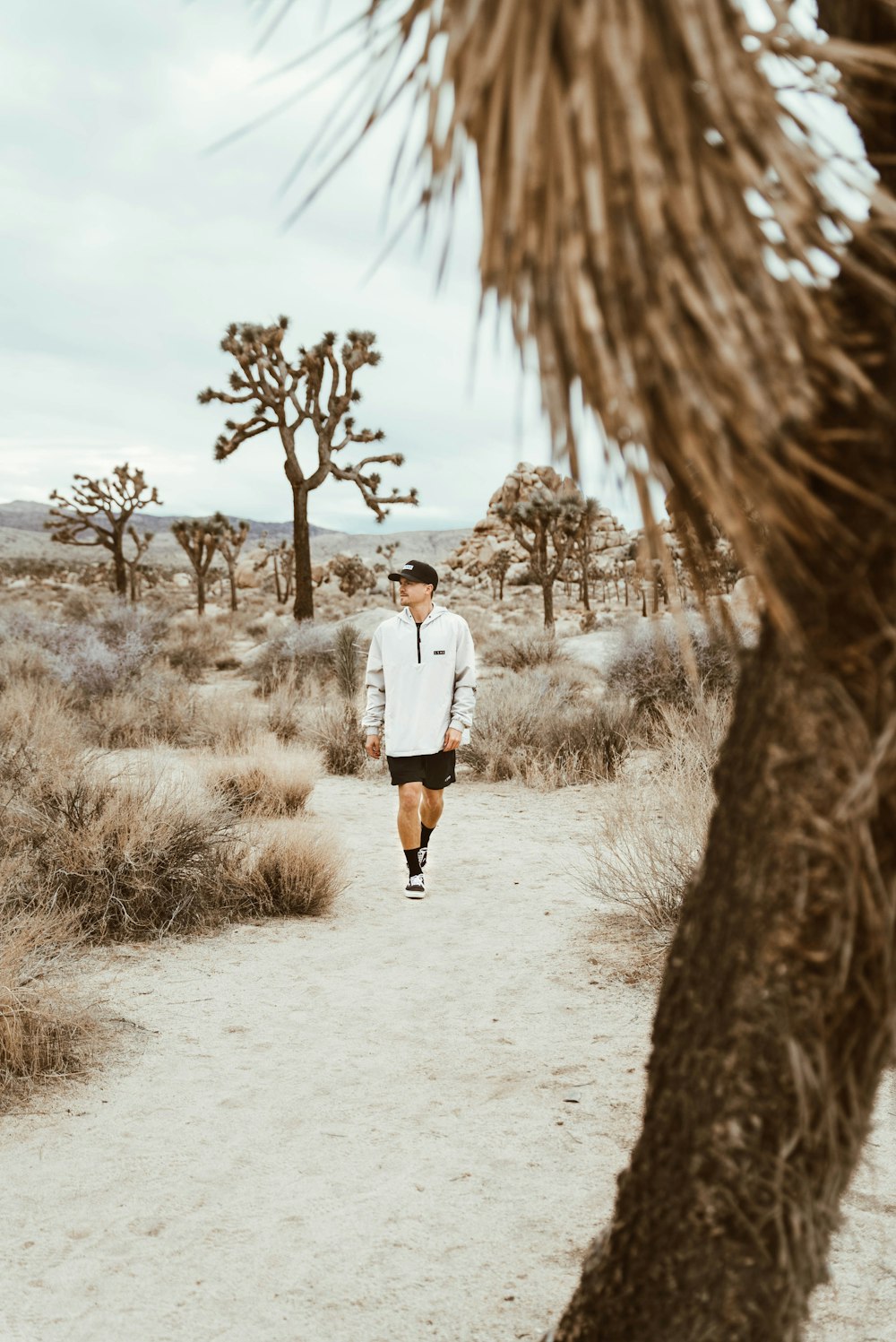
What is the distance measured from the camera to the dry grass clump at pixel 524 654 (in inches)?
653

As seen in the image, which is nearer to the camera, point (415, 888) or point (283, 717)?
point (415, 888)

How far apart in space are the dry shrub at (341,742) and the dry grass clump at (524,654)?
5.41m

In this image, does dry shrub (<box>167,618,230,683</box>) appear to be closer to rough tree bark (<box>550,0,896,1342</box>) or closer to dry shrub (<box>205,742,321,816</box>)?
dry shrub (<box>205,742,321,816</box>)

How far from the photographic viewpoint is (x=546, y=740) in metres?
10.2

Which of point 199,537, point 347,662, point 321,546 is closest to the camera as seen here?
point 347,662

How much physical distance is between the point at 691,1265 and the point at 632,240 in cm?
131

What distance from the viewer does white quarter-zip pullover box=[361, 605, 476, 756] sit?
6.25 m

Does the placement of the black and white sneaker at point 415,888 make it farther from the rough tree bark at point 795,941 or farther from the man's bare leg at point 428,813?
the rough tree bark at point 795,941

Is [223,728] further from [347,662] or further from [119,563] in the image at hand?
[119,563]

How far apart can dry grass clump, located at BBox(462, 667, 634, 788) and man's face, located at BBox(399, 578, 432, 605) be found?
12.0 feet

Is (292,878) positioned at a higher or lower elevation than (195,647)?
lower

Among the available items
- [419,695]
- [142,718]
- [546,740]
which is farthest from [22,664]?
[419,695]

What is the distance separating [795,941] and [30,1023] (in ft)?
11.3

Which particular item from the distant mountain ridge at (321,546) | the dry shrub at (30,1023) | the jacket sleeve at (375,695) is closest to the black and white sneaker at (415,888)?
the jacket sleeve at (375,695)
